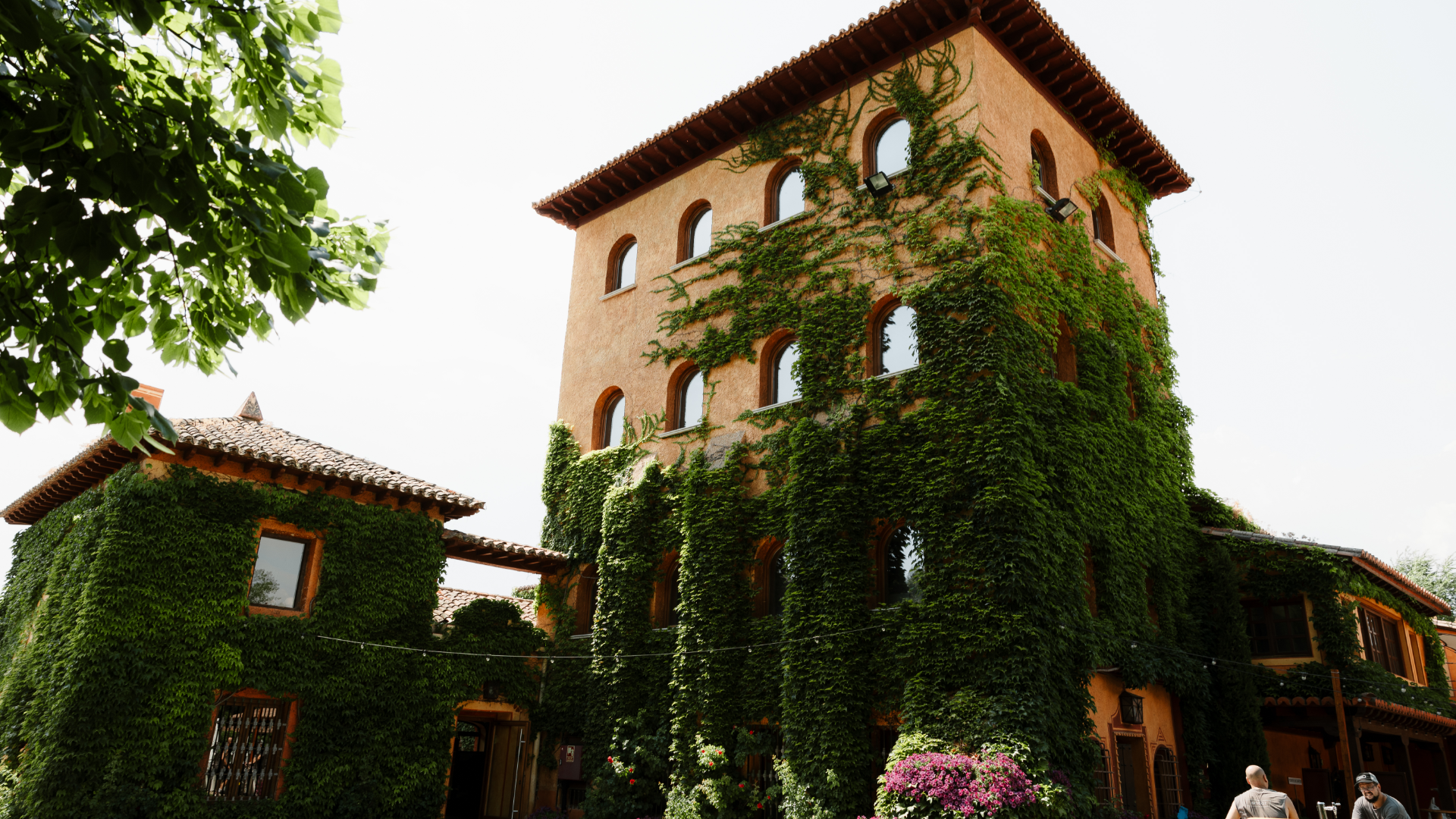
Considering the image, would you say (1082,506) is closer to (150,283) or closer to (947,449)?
(947,449)

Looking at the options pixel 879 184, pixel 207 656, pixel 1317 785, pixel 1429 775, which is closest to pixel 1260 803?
pixel 1317 785

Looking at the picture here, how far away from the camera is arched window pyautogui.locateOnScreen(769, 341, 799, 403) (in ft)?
57.0

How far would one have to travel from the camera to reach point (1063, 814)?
39.6 feet

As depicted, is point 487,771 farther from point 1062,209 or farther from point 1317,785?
point 1062,209

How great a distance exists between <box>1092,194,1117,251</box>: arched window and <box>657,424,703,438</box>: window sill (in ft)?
29.7

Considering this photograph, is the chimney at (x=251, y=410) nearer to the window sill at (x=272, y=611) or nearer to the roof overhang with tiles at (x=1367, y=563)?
the window sill at (x=272, y=611)

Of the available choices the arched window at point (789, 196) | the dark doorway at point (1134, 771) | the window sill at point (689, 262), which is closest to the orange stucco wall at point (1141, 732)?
the dark doorway at point (1134, 771)

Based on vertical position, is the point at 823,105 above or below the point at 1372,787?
above

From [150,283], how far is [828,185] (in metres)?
14.5

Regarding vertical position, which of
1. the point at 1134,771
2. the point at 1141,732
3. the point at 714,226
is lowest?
the point at 1134,771

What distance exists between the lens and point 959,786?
12.1 metres

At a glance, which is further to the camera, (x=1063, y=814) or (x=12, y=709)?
(x=12, y=709)

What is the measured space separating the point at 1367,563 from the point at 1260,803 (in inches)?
438

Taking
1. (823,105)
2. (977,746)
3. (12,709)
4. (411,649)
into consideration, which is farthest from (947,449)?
(12,709)
